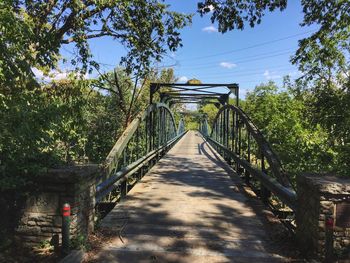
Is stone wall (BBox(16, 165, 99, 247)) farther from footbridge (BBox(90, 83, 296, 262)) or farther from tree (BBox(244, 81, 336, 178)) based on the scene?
tree (BBox(244, 81, 336, 178))

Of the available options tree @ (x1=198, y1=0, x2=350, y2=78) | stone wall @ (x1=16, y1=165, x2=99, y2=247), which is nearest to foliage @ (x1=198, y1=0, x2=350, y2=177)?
tree @ (x1=198, y1=0, x2=350, y2=78)

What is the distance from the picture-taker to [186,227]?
526 cm

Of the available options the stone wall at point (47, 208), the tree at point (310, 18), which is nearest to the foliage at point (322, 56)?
the tree at point (310, 18)

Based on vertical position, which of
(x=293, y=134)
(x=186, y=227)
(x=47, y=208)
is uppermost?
(x=293, y=134)

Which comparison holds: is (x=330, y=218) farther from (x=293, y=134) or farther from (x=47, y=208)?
(x=293, y=134)

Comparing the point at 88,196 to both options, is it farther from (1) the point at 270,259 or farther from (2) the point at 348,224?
(2) the point at 348,224

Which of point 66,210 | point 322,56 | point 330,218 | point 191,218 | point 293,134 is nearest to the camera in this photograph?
point 330,218

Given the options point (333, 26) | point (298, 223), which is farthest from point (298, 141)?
point (298, 223)

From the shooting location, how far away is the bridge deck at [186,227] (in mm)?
4215

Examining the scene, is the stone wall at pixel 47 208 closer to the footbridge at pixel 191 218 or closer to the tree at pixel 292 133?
the footbridge at pixel 191 218

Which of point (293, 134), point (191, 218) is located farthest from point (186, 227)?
point (293, 134)

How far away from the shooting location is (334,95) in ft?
32.8

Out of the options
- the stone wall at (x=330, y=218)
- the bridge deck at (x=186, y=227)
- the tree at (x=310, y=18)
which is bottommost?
the bridge deck at (x=186, y=227)

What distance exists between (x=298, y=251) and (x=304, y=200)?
0.59 metres
